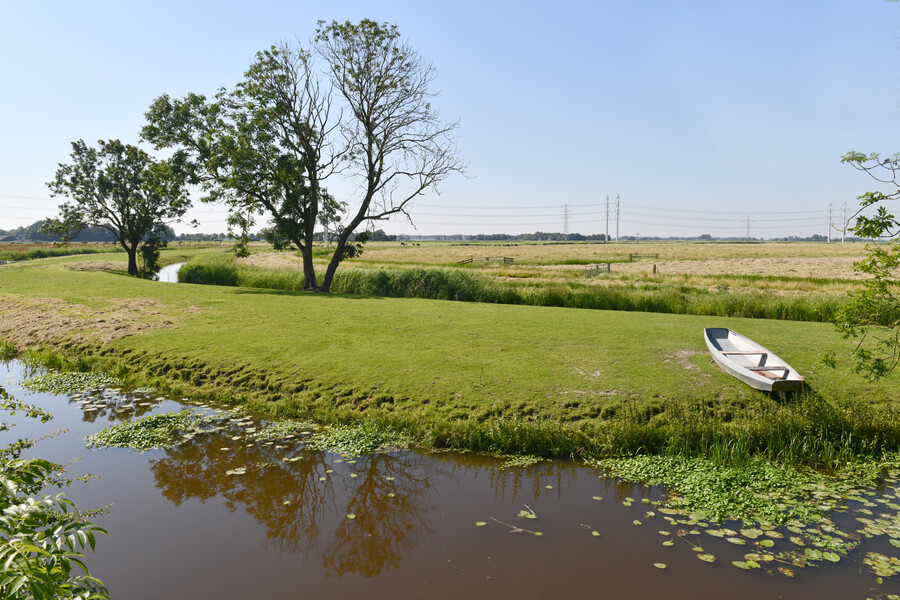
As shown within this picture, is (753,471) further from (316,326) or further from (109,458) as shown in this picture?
(316,326)

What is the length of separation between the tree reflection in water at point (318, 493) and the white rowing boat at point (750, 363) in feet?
24.0

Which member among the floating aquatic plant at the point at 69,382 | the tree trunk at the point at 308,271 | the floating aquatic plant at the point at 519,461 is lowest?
the floating aquatic plant at the point at 519,461

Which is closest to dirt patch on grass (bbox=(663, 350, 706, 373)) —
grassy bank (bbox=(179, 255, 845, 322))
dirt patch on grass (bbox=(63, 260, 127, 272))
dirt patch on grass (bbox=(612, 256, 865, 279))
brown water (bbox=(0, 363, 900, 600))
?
brown water (bbox=(0, 363, 900, 600))

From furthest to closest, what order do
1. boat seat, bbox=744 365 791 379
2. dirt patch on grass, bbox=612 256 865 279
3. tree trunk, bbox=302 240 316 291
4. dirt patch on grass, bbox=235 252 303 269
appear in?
1. dirt patch on grass, bbox=235 252 303 269
2. dirt patch on grass, bbox=612 256 865 279
3. tree trunk, bbox=302 240 316 291
4. boat seat, bbox=744 365 791 379

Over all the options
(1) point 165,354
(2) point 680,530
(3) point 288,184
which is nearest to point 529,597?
(2) point 680,530

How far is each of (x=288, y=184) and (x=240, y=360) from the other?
2126cm

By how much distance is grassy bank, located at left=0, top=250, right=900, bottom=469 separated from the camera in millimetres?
10875

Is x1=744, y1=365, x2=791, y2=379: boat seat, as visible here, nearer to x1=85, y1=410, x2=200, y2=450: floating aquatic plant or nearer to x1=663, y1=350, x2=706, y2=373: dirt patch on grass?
x1=663, y1=350, x2=706, y2=373: dirt patch on grass

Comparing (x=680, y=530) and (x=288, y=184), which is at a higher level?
(x=288, y=184)

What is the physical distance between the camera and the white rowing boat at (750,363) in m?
11.4

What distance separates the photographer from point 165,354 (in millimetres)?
16719

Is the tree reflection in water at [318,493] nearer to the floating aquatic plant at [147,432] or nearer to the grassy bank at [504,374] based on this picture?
the floating aquatic plant at [147,432]

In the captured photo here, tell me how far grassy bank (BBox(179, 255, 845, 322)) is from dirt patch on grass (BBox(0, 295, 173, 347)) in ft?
42.8

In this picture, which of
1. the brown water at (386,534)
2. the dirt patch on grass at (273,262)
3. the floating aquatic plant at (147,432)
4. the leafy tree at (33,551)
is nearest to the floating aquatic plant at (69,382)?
the floating aquatic plant at (147,432)
